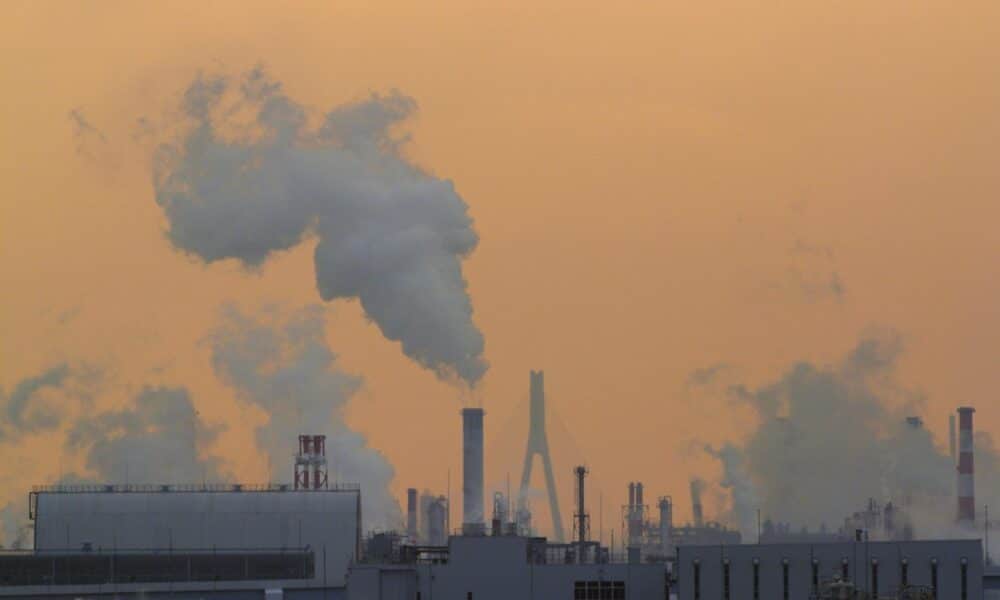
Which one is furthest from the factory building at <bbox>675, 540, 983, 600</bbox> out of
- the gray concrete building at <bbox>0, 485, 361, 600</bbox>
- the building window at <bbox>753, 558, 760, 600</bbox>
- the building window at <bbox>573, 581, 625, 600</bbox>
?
the gray concrete building at <bbox>0, 485, 361, 600</bbox>

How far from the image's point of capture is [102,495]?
147375 millimetres

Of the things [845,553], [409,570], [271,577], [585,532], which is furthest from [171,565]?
[845,553]

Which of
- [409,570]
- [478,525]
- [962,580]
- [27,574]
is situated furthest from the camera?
[478,525]

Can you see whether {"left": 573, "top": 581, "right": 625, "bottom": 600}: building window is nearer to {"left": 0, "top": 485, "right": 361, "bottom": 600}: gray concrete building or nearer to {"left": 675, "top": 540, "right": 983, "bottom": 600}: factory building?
{"left": 675, "top": 540, "right": 983, "bottom": 600}: factory building

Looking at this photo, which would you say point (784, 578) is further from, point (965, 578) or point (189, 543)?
point (189, 543)

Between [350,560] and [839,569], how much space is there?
115ft

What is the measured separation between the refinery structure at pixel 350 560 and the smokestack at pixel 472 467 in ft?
53.4

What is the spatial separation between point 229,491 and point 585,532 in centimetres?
2949

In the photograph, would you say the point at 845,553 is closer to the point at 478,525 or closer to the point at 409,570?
the point at 409,570

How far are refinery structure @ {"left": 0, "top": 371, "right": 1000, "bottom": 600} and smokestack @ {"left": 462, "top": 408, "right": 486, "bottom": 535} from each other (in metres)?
16.3

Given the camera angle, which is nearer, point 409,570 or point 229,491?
point 409,570

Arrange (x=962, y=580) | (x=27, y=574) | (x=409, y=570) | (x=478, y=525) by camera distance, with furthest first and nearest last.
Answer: (x=478, y=525) < (x=27, y=574) < (x=409, y=570) < (x=962, y=580)

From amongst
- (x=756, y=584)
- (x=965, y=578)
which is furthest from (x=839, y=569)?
(x=965, y=578)

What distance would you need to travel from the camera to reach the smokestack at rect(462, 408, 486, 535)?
175125 mm
